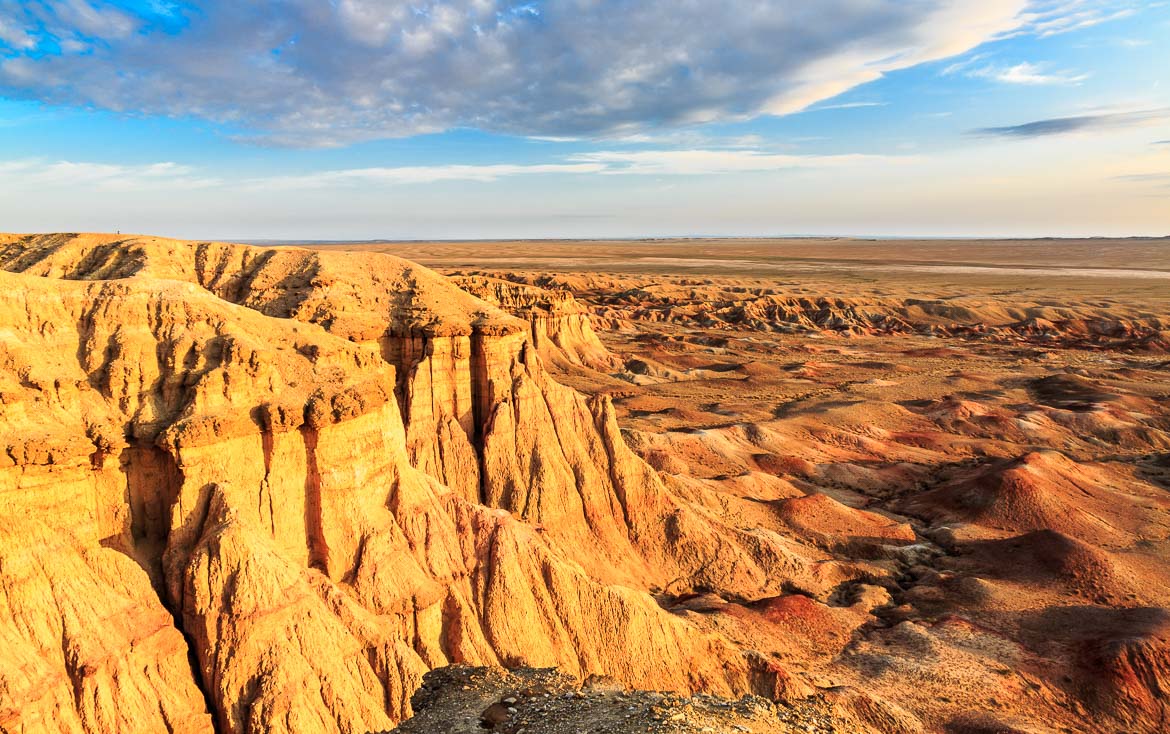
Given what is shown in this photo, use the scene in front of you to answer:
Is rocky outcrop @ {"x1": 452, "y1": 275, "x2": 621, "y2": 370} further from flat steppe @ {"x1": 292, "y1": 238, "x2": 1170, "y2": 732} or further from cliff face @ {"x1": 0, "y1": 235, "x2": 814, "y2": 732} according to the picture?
cliff face @ {"x1": 0, "y1": 235, "x2": 814, "y2": 732}

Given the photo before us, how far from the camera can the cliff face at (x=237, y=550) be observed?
10.5m

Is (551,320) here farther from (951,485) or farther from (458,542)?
(458,542)

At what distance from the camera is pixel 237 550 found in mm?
11602

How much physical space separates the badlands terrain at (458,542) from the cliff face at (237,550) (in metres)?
0.05

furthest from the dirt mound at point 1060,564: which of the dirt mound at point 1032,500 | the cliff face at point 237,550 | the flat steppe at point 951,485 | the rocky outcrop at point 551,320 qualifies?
the rocky outcrop at point 551,320

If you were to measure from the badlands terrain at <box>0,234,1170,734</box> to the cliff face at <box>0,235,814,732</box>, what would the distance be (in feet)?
0.16

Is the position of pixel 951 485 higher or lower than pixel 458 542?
lower

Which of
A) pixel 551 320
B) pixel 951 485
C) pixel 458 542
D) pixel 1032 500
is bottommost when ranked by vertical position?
pixel 951 485

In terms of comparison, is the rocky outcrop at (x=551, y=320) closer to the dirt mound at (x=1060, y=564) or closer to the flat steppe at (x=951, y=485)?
the flat steppe at (x=951, y=485)

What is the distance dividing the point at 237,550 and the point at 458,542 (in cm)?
521

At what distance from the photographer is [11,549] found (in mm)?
10312

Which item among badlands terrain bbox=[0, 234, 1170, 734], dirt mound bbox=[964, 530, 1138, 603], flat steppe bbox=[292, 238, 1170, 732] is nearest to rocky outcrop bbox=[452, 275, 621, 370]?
flat steppe bbox=[292, 238, 1170, 732]

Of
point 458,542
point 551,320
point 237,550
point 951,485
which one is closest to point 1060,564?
point 951,485

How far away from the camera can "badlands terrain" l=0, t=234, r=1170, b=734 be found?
11.1 metres
